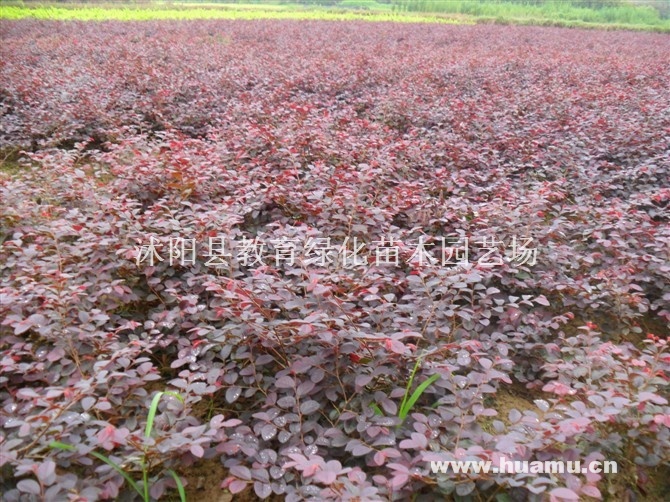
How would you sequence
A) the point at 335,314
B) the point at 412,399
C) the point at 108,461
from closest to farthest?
the point at 108,461
the point at 412,399
the point at 335,314

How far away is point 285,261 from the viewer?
2.26 metres

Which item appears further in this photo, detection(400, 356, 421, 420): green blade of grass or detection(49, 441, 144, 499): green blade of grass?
detection(400, 356, 421, 420): green blade of grass

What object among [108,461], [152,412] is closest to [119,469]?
[108,461]

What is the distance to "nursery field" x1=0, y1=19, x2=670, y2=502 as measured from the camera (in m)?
1.35

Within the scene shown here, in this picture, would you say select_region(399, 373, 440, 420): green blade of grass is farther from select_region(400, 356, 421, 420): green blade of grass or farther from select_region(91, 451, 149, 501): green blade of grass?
select_region(91, 451, 149, 501): green blade of grass

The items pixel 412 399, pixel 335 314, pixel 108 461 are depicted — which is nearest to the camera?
pixel 108 461

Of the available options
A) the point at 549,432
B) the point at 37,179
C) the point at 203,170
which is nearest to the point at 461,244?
the point at 549,432

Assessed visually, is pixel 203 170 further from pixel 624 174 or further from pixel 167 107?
pixel 624 174

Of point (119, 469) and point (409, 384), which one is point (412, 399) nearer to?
point (409, 384)

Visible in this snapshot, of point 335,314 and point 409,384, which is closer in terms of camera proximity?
point 409,384

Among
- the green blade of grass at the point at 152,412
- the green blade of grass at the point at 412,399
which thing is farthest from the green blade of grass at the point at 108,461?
the green blade of grass at the point at 412,399

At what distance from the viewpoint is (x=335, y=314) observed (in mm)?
1721

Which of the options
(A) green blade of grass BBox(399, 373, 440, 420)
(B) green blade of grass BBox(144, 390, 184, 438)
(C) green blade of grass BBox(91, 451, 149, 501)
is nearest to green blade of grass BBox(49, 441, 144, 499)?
(C) green blade of grass BBox(91, 451, 149, 501)

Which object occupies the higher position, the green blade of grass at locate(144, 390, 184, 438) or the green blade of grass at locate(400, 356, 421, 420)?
the green blade of grass at locate(144, 390, 184, 438)
